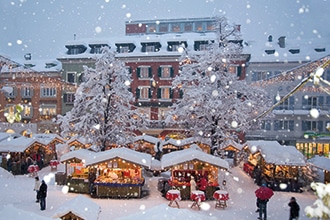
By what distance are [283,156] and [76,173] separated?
482 inches

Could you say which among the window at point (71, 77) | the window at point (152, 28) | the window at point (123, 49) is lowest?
the window at point (71, 77)

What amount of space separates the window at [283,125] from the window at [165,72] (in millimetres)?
13070

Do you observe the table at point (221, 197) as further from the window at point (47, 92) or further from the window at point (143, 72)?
the window at point (47, 92)

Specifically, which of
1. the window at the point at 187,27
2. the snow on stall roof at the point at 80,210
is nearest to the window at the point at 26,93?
the window at the point at 187,27

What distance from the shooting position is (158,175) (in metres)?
24.6

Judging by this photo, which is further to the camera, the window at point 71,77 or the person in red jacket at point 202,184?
the window at point 71,77

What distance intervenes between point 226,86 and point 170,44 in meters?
19.0

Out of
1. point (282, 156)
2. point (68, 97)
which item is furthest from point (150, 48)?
point (282, 156)

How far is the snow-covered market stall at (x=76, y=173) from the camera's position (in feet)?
60.5

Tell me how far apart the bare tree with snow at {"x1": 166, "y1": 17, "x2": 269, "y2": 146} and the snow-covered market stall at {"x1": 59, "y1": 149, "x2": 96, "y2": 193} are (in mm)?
5945

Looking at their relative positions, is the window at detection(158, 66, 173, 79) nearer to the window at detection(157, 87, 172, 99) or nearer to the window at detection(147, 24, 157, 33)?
the window at detection(157, 87, 172, 99)

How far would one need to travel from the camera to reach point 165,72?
38.2 metres

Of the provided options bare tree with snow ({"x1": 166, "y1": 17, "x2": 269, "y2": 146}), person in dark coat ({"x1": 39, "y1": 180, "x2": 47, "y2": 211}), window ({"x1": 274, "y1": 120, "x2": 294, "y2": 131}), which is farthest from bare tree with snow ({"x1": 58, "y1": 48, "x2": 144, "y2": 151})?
window ({"x1": 274, "y1": 120, "x2": 294, "y2": 131})

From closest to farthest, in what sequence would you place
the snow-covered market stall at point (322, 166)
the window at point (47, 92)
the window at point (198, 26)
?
the snow-covered market stall at point (322, 166) < the window at point (47, 92) < the window at point (198, 26)
